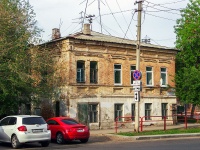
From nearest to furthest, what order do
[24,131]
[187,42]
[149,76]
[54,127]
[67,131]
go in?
[24,131] < [67,131] < [54,127] < [149,76] < [187,42]

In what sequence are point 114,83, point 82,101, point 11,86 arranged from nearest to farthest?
point 11,86
point 82,101
point 114,83

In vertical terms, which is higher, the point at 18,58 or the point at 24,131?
the point at 18,58

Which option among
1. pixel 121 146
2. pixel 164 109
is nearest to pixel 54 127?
pixel 121 146

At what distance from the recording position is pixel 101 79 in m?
30.7

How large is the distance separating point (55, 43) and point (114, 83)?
591 cm

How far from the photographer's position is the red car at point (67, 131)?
2000 centimetres

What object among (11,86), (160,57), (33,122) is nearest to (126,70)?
(160,57)

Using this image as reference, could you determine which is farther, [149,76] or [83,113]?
[149,76]

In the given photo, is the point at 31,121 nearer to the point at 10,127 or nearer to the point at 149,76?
the point at 10,127

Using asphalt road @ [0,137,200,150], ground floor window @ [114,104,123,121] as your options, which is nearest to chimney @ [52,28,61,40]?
ground floor window @ [114,104,123,121]

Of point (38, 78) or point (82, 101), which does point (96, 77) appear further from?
point (38, 78)

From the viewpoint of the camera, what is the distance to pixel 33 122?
1817cm

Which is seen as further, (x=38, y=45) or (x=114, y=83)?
(x=114, y=83)

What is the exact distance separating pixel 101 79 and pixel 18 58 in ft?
29.7
